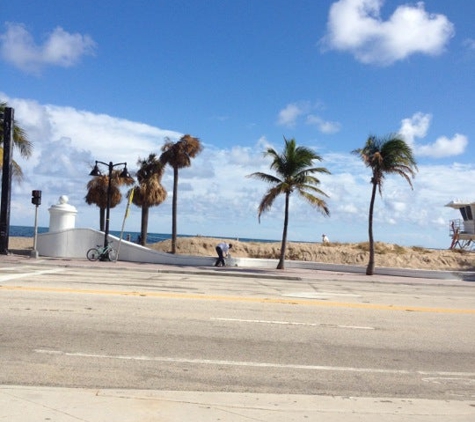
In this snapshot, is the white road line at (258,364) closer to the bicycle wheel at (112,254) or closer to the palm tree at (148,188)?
the bicycle wheel at (112,254)

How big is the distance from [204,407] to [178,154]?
1222 inches

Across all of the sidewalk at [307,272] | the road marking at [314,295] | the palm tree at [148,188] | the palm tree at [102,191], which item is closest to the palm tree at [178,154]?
the palm tree at [148,188]

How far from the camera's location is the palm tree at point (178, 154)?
35938 mm

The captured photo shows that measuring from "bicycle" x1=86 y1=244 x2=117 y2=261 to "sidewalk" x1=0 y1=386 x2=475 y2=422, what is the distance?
21.8 metres

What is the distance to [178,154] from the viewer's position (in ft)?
118

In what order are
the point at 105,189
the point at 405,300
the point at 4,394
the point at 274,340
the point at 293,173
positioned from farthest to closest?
the point at 105,189 → the point at 293,173 → the point at 405,300 → the point at 274,340 → the point at 4,394

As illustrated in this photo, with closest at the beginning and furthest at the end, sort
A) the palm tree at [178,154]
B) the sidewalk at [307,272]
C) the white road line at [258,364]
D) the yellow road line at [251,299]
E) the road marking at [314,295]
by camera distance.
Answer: the white road line at [258,364]
the yellow road line at [251,299]
the road marking at [314,295]
the sidewalk at [307,272]
the palm tree at [178,154]

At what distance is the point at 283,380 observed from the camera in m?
6.94

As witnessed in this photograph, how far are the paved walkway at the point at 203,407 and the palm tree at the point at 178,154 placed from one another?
29920 millimetres

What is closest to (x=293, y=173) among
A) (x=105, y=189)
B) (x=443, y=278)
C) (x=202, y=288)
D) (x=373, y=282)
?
(x=373, y=282)

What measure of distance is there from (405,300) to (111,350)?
10.6m

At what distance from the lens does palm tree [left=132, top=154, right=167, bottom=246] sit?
38.9m

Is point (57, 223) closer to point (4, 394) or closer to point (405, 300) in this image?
point (405, 300)

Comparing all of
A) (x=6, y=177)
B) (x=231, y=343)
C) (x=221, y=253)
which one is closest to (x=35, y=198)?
(x=6, y=177)
